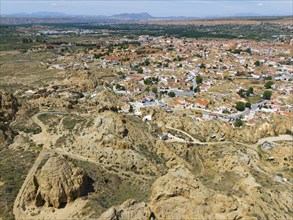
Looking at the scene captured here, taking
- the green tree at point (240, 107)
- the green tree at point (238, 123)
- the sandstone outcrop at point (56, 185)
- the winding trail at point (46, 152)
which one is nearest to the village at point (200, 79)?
the green tree at point (240, 107)

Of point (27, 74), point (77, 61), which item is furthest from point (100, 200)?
point (77, 61)

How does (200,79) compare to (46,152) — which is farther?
(200,79)

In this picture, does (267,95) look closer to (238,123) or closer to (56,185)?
(238,123)

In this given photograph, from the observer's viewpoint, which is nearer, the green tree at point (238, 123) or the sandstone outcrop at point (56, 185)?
the sandstone outcrop at point (56, 185)

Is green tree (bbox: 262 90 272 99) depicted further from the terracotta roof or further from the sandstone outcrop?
the sandstone outcrop

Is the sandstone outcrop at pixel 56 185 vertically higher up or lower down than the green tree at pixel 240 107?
higher up

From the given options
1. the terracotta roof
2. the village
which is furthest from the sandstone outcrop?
the terracotta roof

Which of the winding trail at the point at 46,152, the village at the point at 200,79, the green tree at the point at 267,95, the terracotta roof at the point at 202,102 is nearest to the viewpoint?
the winding trail at the point at 46,152

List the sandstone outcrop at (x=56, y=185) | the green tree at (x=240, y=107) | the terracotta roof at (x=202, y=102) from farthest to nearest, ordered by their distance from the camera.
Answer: the terracotta roof at (x=202, y=102)
the green tree at (x=240, y=107)
the sandstone outcrop at (x=56, y=185)

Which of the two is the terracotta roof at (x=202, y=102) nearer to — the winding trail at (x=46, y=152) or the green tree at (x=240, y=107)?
the green tree at (x=240, y=107)

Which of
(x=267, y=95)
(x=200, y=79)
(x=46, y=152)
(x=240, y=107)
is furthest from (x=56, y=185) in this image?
(x=200, y=79)

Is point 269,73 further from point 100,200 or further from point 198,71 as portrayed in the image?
point 100,200

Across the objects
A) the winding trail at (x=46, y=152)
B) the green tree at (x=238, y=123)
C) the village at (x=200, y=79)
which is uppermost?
the winding trail at (x=46, y=152)
